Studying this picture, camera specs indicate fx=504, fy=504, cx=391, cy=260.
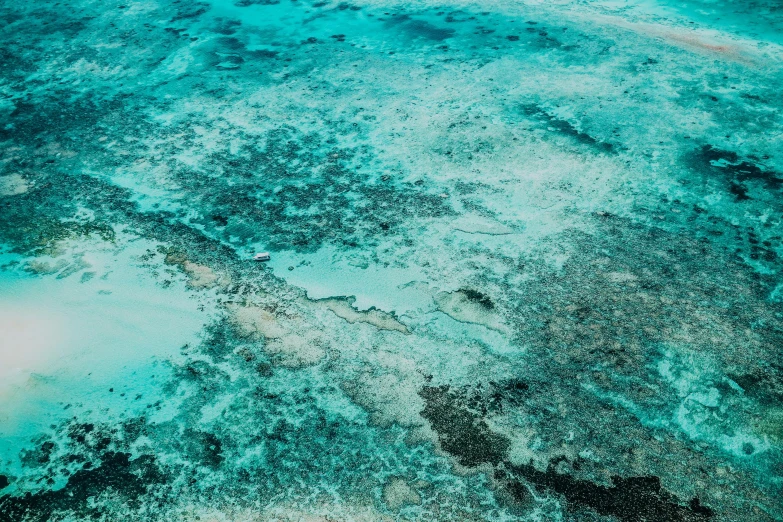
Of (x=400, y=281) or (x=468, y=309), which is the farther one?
(x=400, y=281)

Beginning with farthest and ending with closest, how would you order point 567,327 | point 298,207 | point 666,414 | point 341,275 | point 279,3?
point 279,3 < point 298,207 < point 341,275 < point 567,327 < point 666,414

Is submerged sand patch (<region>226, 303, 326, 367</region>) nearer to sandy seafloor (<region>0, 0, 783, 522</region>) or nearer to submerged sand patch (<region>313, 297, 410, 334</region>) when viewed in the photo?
sandy seafloor (<region>0, 0, 783, 522</region>)

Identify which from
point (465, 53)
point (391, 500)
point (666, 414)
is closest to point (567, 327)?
point (666, 414)

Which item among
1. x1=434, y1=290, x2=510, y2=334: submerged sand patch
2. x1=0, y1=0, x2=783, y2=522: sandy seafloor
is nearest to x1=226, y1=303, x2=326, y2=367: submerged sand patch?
x1=0, y1=0, x2=783, y2=522: sandy seafloor

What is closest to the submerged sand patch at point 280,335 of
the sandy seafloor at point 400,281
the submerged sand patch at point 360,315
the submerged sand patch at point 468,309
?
the sandy seafloor at point 400,281

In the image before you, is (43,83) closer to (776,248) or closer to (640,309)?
(640,309)

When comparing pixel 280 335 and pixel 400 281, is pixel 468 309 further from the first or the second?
pixel 280 335

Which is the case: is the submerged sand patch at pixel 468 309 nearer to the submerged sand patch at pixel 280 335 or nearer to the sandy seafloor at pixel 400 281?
the sandy seafloor at pixel 400 281

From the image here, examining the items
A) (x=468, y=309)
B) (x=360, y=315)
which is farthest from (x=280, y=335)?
(x=468, y=309)
